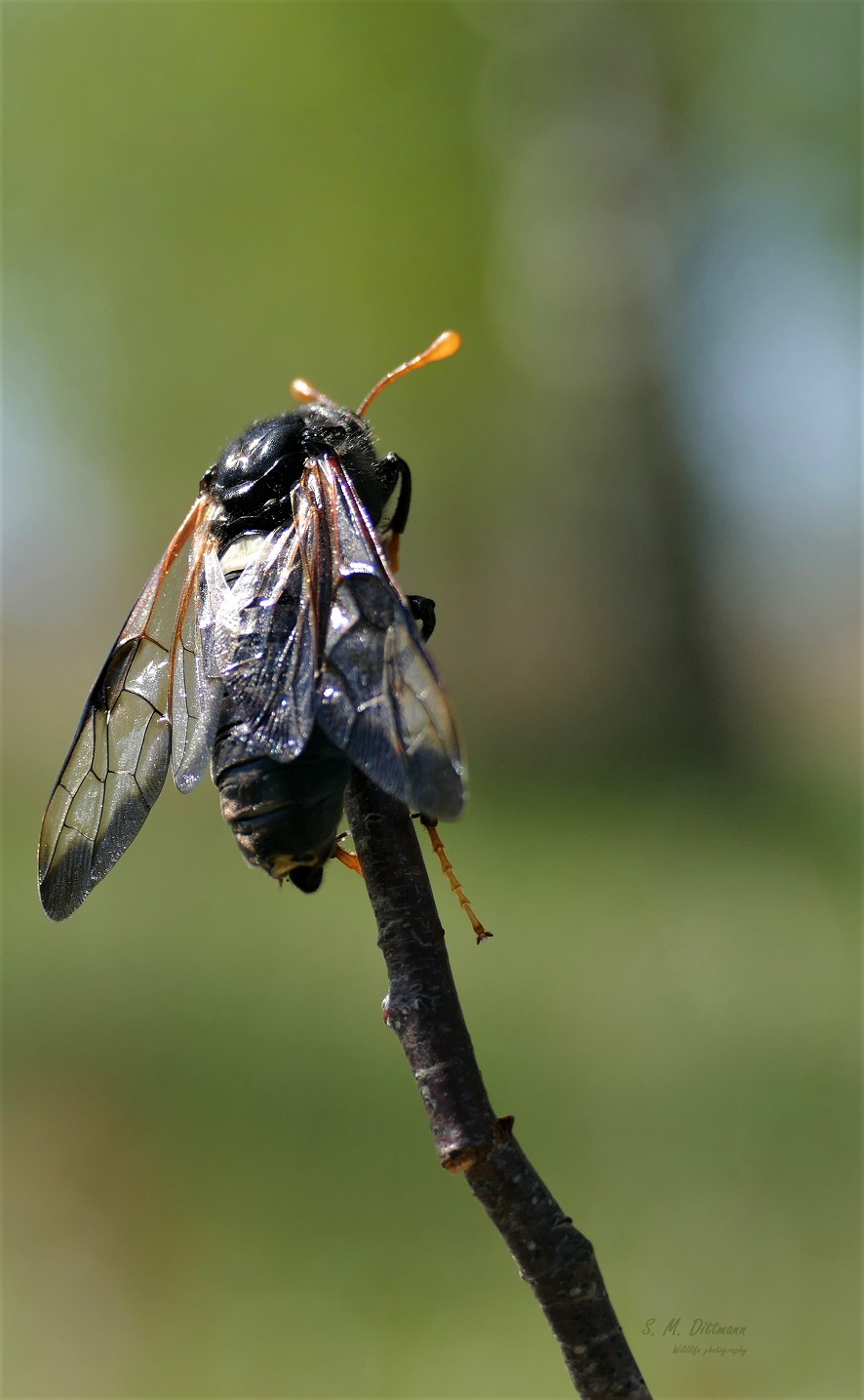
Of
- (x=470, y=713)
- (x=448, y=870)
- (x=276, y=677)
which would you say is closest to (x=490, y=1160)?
(x=448, y=870)

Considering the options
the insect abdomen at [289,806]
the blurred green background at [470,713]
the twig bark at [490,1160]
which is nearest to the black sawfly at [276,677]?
the insect abdomen at [289,806]

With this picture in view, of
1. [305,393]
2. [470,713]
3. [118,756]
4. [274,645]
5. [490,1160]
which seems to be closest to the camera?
[490,1160]

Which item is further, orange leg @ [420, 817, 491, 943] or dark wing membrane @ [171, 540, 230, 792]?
dark wing membrane @ [171, 540, 230, 792]

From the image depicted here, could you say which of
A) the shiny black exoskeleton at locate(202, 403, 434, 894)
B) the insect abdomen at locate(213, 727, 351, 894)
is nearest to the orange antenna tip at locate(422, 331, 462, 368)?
the shiny black exoskeleton at locate(202, 403, 434, 894)

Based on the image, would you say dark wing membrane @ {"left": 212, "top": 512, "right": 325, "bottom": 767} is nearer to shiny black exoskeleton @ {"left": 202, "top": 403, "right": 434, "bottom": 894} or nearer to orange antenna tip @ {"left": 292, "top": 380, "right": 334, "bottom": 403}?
shiny black exoskeleton @ {"left": 202, "top": 403, "right": 434, "bottom": 894}

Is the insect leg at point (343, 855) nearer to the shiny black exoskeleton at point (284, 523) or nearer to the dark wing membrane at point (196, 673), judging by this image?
the shiny black exoskeleton at point (284, 523)

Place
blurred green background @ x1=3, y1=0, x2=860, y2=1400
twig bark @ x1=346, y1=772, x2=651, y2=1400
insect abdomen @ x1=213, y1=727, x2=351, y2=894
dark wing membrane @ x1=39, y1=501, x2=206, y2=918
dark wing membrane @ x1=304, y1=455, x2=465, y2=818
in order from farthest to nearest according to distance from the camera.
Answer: blurred green background @ x1=3, y1=0, x2=860, y2=1400 < dark wing membrane @ x1=39, y1=501, x2=206, y2=918 < insect abdomen @ x1=213, y1=727, x2=351, y2=894 < dark wing membrane @ x1=304, y1=455, x2=465, y2=818 < twig bark @ x1=346, y1=772, x2=651, y2=1400

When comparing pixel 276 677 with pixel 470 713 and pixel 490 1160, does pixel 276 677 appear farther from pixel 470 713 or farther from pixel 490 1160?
pixel 470 713
